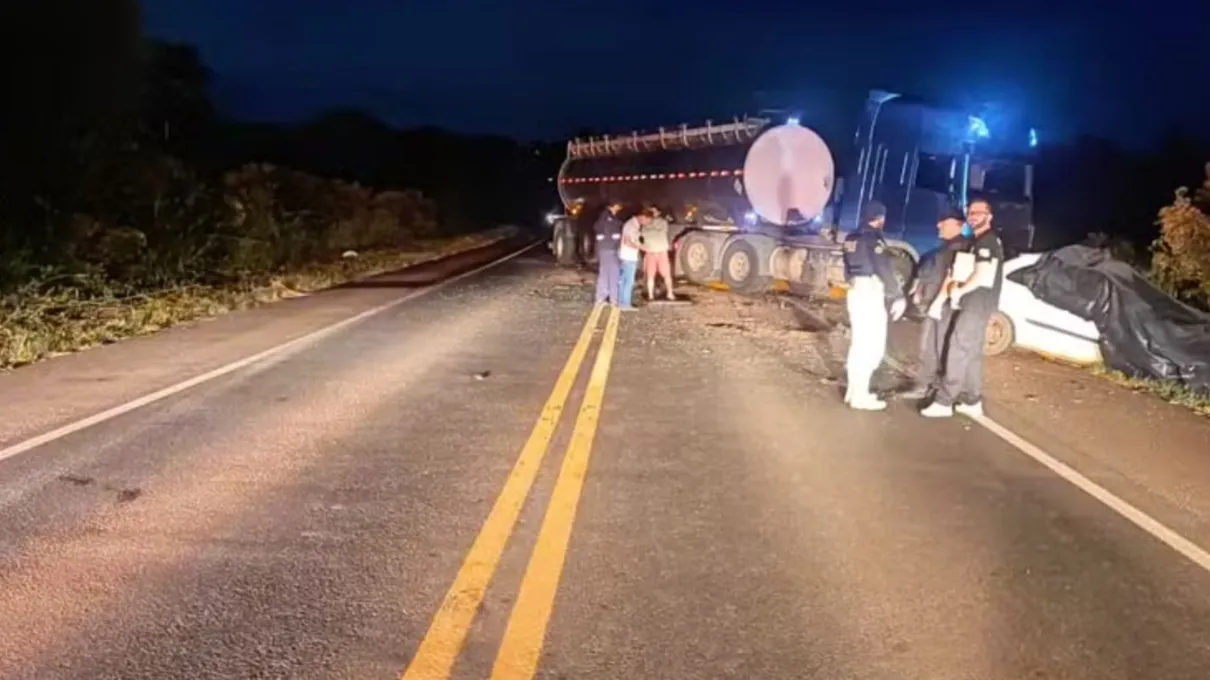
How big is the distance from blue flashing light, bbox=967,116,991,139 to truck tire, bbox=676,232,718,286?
20.6ft

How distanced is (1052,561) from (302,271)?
73.9 ft

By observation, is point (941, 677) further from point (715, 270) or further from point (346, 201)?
point (346, 201)

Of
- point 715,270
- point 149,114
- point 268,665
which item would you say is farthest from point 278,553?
point 149,114

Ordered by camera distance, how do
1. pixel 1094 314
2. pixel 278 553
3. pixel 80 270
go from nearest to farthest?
pixel 278 553, pixel 1094 314, pixel 80 270

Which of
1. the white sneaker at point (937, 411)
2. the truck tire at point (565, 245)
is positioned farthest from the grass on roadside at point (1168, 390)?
the truck tire at point (565, 245)

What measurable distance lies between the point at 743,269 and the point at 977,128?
5.45m

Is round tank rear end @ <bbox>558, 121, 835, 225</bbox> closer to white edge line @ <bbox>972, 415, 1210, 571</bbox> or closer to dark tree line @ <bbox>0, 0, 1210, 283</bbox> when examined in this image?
dark tree line @ <bbox>0, 0, 1210, 283</bbox>

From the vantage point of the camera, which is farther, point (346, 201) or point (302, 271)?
point (346, 201)

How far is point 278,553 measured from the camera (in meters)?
5.75

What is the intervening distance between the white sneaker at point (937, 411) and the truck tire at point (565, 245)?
22.5 meters

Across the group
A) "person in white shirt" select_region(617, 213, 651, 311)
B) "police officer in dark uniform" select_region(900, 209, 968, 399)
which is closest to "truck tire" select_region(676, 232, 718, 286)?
"person in white shirt" select_region(617, 213, 651, 311)

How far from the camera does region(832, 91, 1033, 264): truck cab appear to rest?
772 inches

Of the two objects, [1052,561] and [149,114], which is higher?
[149,114]

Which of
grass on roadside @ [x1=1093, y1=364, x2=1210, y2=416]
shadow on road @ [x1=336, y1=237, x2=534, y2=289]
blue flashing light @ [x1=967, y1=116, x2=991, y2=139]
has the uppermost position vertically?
blue flashing light @ [x1=967, y1=116, x2=991, y2=139]
